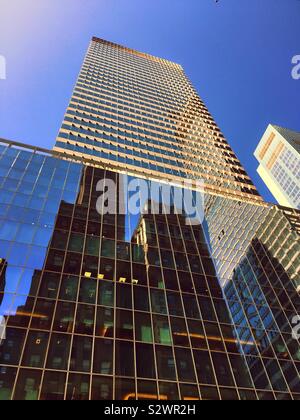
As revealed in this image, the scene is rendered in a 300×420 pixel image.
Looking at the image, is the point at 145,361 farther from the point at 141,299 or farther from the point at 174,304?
the point at 174,304

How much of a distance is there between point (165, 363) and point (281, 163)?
11641 centimetres

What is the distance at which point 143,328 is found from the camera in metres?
24.4

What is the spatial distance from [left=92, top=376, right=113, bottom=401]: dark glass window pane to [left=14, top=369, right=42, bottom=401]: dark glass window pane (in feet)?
10.8

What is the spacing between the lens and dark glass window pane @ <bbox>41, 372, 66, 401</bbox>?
18766 mm

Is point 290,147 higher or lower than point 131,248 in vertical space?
lower

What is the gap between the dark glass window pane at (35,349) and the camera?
19984 millimetres

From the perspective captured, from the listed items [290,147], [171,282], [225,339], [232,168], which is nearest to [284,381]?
[225,339]

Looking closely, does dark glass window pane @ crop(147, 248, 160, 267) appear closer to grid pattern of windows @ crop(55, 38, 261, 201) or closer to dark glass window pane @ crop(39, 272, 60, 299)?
dark glass window pane @ crop(39, 272, 60, 299)

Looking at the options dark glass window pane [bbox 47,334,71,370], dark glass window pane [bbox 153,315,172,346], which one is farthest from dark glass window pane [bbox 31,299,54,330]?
dark glass window pane [bbox 153,315,172,346]

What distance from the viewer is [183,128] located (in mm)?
76312

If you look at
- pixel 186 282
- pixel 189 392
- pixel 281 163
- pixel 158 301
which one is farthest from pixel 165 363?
pixel 281 163
